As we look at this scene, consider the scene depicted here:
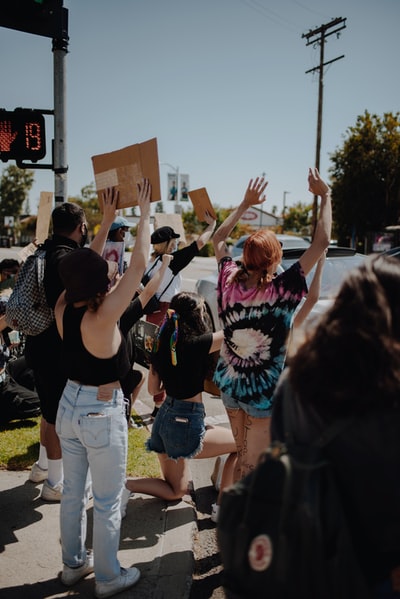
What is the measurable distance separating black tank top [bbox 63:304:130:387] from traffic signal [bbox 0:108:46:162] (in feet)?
11.6

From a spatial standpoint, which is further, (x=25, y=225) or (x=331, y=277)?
(x=25, y=225)

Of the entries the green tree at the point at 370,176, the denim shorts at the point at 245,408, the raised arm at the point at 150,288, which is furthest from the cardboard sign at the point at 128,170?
the green tree at the point at 370,176

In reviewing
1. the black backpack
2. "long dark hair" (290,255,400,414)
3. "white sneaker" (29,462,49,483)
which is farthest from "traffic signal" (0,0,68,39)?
the black backpack

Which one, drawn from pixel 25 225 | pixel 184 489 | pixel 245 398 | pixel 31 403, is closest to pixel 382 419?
pixel 245 398

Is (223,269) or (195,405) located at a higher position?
(223,269)

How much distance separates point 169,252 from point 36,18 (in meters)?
2.58

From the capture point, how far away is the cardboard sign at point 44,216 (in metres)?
4.04

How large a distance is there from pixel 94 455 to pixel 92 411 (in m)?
0.22

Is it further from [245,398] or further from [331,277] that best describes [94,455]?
[331,277]

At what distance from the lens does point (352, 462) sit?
126 centimetres

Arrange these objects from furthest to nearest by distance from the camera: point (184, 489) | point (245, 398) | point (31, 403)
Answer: point (31, 403), point (184, 489), point (245, 398)

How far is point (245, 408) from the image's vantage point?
2.79 m

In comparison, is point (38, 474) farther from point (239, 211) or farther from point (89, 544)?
point (239, 211)

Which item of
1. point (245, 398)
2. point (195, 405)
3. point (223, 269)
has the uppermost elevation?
point (223, 269)
